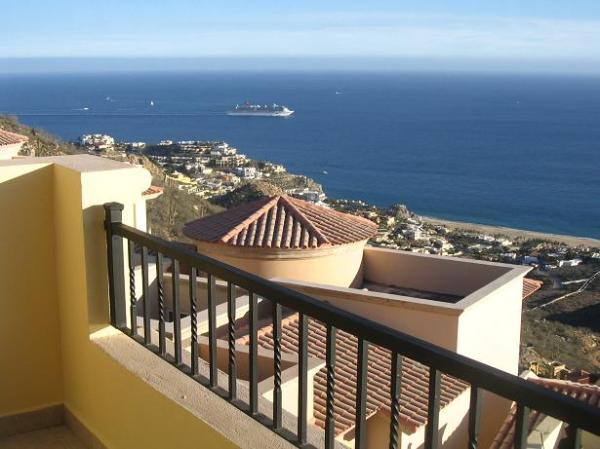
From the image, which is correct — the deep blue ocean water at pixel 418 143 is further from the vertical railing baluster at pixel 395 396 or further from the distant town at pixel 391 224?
the vertical railing baluster at pixel 395 396

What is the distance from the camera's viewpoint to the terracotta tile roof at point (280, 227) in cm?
1262

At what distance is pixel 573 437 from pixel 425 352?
1.65ft

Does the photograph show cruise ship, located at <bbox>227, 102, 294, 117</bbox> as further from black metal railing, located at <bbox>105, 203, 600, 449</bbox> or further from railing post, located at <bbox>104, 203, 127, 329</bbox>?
black metal railing, located at <bbox>105, 203, 600, 449</bbox>

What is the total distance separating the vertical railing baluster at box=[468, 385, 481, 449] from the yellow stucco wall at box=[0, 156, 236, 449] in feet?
5.88

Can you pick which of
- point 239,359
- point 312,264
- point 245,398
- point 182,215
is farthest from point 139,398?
point 182,215

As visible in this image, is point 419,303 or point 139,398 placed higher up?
point 139,398

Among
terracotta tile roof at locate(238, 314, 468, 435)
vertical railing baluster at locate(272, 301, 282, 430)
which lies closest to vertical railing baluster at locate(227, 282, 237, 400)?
vertical railing baluster at locate(272, 301, 282, 430)

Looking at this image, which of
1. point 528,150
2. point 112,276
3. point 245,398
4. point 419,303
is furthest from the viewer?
point 528,150

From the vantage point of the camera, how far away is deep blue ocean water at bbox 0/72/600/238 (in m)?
76.6

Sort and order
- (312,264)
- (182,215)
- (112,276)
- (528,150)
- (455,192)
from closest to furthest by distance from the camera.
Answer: (112,276) → (312,264) → (182,215) → (455,192) → (528,150)

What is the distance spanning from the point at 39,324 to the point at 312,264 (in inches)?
338

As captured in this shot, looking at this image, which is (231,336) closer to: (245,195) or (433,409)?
(433,409)

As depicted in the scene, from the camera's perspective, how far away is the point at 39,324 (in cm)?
429

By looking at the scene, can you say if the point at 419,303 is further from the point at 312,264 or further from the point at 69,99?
the point at 69,99
